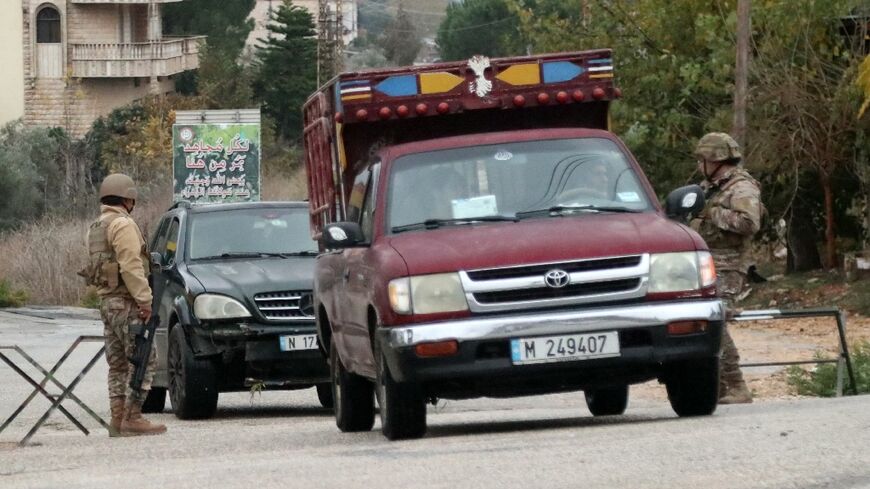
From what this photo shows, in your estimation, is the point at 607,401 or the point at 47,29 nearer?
the point at 607,401

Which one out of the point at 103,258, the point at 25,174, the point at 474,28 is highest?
the point at 474,28

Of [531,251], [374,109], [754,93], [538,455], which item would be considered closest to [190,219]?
[374,109]

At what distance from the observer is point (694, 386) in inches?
411

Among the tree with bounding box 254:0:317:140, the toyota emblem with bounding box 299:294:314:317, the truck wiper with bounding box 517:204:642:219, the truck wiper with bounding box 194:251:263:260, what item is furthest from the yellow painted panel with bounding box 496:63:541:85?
the tree with bounding box 254:0:317:140

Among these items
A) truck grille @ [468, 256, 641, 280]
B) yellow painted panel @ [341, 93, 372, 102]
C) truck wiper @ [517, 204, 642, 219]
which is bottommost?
truck grille @ [468, 256, 641, 280]

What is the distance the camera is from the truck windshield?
10539mm

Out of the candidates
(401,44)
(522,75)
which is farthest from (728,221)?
(401,44)

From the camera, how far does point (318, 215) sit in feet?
44.2

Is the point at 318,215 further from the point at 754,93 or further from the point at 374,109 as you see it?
the point at 754,93

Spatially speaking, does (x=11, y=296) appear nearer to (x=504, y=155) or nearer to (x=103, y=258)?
(x=103, y=258)

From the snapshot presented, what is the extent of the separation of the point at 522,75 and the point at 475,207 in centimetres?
171

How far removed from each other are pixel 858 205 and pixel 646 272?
22492 millimetres

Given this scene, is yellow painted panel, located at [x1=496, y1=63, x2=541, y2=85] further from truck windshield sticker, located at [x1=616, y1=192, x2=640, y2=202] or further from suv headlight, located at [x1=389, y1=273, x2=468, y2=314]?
suv headlight, located at [x1=389, y1=273, x2=468, y2=314]

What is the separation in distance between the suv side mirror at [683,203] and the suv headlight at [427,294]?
61.1 inches
